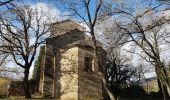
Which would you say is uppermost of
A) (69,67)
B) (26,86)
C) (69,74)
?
(69,67)

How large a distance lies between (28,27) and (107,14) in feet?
44.2

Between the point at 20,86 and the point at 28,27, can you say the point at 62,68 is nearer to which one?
the point at 28,27

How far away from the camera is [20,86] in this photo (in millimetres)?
36219

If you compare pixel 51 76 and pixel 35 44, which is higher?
pixel 35 44

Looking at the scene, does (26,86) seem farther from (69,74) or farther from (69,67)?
(69,67)

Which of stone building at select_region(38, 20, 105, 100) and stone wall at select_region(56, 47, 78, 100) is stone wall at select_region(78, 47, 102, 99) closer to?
stone building at select_region(38, 20, 105, 100)

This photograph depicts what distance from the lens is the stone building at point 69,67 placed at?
28.3 metres

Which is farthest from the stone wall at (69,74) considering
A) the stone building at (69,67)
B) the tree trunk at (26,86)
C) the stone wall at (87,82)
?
the tree trunk at (26,86)

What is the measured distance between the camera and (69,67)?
96.6 feet

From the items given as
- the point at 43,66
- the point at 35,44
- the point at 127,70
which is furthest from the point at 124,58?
the point at 35,44

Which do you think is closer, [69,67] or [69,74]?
[69,74]

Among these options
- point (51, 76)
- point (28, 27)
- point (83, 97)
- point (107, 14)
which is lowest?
point (83, 97)

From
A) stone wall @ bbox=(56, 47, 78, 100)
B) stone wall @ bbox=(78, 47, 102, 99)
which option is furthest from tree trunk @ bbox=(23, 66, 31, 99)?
stone wall @ bbox=(78, 47, 102, 99)

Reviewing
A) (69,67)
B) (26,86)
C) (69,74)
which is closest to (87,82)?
(69,74)
